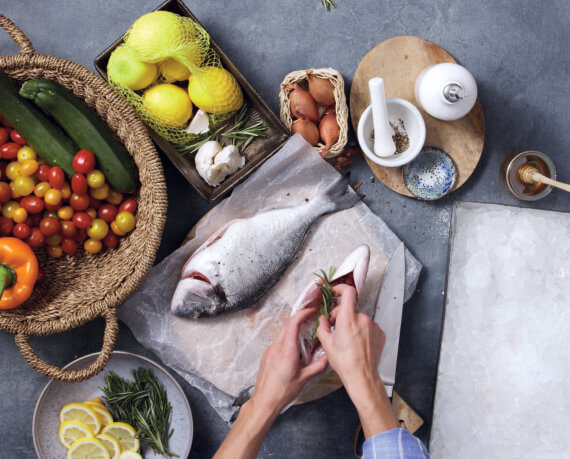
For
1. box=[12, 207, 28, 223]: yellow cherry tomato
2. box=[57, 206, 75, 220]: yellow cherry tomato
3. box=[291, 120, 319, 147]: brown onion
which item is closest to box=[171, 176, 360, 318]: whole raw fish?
box=[291, 120, 319, 147]: brown onion

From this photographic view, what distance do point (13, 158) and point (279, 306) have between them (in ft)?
2.97

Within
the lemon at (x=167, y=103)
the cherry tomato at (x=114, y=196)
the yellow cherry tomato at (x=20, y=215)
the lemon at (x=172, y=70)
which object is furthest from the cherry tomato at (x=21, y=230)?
the lemon at (x=172, y=70)

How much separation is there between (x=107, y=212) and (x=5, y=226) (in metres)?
0.27

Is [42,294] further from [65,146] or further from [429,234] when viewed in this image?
[429,234]

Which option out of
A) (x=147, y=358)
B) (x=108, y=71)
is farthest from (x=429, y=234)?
(x=108, y=71)

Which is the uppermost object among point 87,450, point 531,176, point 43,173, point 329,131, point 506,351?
point 43,173

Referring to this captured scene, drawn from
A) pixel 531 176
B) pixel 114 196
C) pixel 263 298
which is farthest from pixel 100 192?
pixel 531 176

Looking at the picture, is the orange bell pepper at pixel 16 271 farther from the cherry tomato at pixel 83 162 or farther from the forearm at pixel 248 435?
the forearm at pixel 248 435

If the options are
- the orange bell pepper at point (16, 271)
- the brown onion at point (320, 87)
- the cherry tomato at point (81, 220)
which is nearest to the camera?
the orange bell pepper at point (16, 271)

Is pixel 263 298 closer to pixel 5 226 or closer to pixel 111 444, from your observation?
pixel 111 444

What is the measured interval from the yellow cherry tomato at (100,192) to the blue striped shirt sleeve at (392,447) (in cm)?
99

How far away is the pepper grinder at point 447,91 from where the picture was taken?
1.41m

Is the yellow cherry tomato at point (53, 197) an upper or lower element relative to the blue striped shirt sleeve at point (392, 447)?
upper

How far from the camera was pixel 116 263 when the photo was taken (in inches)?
56.4
